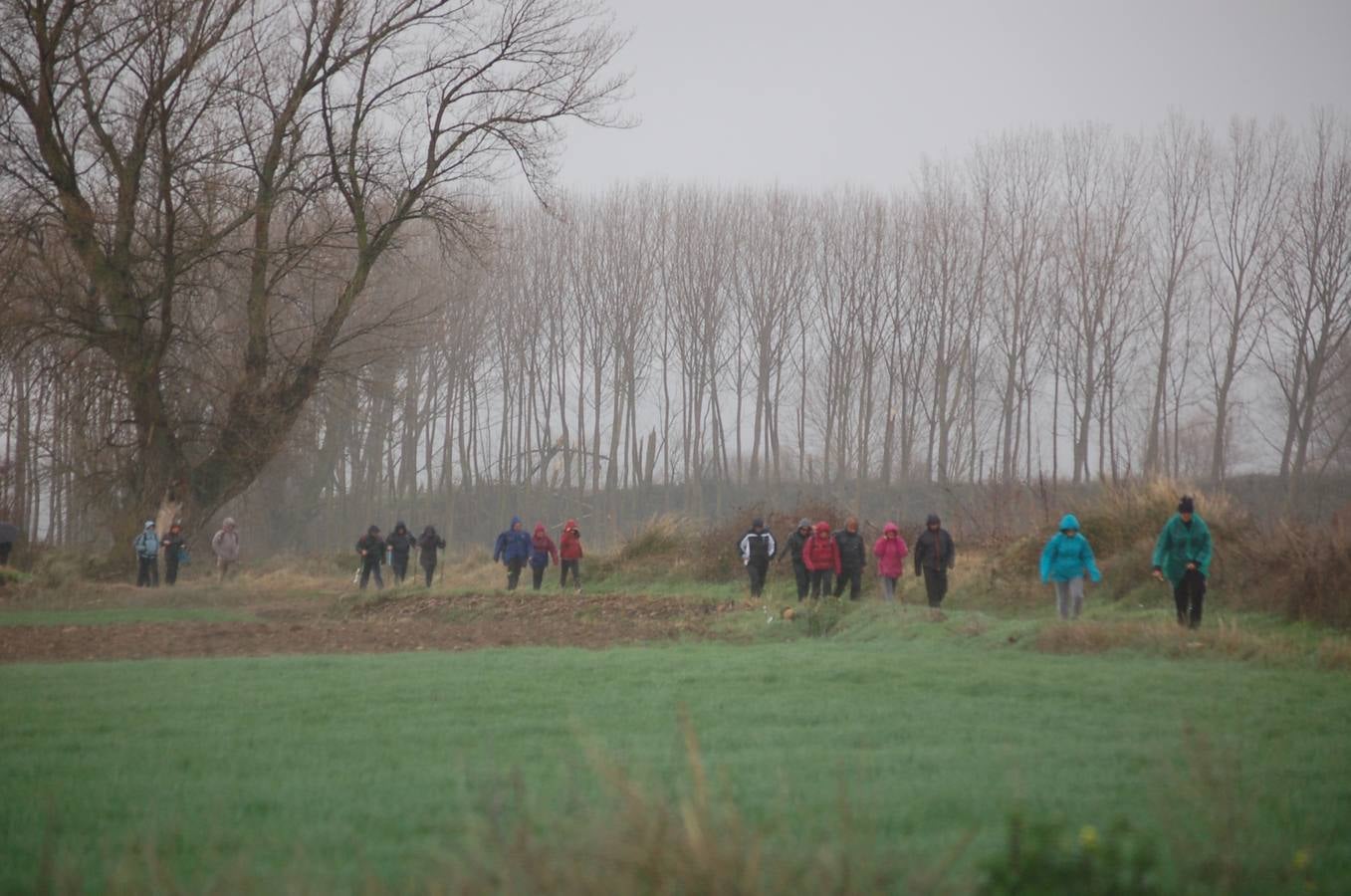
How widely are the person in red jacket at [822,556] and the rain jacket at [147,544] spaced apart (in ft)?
56.9

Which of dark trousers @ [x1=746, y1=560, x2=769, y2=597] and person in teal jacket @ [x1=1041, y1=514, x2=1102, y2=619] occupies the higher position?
person in teal jacket @ [x1=1041, y1=514, x2=1102, y2=619]

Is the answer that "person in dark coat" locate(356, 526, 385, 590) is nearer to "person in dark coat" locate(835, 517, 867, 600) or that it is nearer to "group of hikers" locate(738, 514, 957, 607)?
"group of hikers" locate(738, 514, 957, 607)

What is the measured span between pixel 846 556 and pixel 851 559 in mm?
107

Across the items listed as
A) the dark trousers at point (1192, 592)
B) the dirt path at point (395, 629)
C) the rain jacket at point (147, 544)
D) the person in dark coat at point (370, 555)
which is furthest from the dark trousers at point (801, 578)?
the rain jacket at point (147, 544)

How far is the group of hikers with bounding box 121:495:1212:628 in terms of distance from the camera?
52.1 feet

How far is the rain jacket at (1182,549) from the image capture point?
1576 cm

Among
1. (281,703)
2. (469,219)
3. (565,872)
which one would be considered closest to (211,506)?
(469,219)

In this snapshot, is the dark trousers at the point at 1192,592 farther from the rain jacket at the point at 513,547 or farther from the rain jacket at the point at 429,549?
the rain jacket at the point at 429,549

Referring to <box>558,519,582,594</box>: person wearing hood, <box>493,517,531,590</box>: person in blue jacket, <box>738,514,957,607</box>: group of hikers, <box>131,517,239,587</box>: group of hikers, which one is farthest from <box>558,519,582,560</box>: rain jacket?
<box>131,517,239,587</box>: group of hikers

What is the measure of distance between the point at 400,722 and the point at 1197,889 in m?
6.59

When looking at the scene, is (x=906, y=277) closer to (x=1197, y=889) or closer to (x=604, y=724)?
(x=604, y=724)

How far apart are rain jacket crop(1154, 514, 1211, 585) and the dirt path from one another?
7252 millimetres

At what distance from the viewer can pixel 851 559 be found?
2320cm

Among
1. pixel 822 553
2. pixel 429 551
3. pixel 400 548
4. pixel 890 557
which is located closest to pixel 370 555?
pixel 400 548
